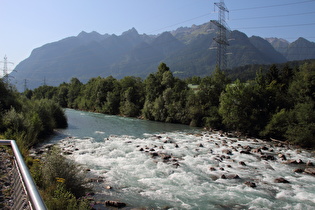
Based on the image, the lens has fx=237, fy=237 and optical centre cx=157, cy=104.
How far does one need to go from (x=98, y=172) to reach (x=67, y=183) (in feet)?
21.0

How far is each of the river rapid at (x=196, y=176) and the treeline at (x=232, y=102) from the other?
398 inches

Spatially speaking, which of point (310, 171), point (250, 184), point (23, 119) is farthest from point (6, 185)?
point (310, 171)

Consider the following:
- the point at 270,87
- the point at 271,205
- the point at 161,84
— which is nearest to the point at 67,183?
the point at 271,205

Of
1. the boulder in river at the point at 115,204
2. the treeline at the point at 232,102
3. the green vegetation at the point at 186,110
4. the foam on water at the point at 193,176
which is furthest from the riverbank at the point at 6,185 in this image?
the treeline at the point at 232,102

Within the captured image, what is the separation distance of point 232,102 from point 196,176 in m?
31.6

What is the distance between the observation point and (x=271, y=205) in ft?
47.1

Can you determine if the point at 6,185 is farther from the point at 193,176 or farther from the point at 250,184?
the point at 250,184

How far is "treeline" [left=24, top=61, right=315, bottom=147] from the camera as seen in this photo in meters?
39.9

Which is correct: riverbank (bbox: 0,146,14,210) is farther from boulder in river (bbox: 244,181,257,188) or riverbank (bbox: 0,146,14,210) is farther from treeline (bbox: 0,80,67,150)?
boulder in river (bbox: 244,181,257,188)

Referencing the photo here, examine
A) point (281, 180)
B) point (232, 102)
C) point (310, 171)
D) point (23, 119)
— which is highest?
point (232, 102)

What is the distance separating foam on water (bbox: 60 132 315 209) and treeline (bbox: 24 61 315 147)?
10.8 metres

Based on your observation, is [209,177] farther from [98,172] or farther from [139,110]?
[139,110]

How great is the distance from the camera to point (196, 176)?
754 inches

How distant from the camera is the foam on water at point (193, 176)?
1472 centimetres
